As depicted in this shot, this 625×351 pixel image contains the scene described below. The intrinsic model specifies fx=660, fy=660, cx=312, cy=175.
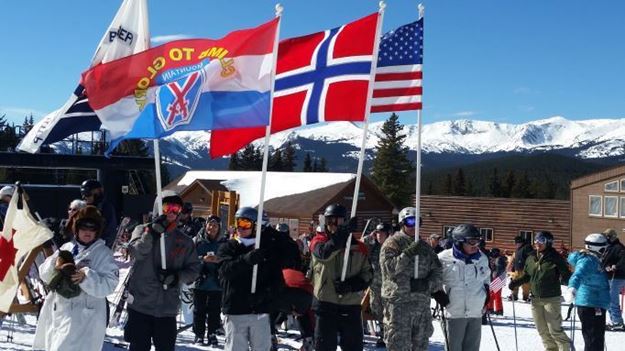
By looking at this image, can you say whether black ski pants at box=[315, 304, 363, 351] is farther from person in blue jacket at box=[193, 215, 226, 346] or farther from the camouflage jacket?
person in blue jacket at box=[193, 215, 226, 346]

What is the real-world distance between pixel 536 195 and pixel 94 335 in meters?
103

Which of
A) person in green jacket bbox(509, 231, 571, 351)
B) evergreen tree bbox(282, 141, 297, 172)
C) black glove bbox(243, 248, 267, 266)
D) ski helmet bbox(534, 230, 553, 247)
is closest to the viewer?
black glove bbox(243, 248, 267, 266)

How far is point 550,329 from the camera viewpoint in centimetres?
905

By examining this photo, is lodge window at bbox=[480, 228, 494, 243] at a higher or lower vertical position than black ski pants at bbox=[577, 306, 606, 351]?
higher

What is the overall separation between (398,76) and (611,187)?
44980 mm

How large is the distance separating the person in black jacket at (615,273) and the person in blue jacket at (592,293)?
4075 millimetres

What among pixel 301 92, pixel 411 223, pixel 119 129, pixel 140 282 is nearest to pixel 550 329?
pixel 411 223

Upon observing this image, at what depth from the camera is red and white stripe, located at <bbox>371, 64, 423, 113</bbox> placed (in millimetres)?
7109

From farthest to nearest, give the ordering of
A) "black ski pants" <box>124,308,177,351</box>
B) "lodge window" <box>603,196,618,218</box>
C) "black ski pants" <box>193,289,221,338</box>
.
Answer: "lodge window" <box>603,196,618,218</box>
"black ski pants" <box>193,289,221,338</box>
"black ski pants" <box>124,308,177,351</box>

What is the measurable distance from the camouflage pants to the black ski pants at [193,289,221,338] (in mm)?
3208

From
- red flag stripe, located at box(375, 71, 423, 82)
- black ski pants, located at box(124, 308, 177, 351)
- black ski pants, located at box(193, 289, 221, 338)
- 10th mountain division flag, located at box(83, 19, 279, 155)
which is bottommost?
black ski pants, located at box(193, 289, 221, 338)

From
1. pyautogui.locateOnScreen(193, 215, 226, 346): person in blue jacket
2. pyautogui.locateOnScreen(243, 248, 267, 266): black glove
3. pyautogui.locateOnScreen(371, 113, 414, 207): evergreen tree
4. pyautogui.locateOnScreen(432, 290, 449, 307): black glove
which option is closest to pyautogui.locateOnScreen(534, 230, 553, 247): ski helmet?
pyautogui.locateOnScreen(432, 290, 449, 307): black glove

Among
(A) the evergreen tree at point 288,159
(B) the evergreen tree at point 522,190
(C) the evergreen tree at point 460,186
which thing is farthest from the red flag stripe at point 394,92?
(C) the evergreen tree at point 460,186

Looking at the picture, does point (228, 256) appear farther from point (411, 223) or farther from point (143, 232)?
point (411, 223)
